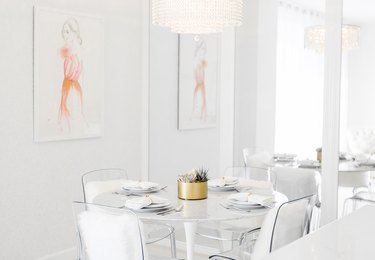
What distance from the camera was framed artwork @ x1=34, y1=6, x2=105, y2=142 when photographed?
385 cm

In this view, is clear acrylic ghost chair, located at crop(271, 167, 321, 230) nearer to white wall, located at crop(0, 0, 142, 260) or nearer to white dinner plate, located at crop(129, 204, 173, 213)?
white dinner plate, located at crop(129, 204, 173, 213)

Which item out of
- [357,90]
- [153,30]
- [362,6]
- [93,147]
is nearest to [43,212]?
[93,147]

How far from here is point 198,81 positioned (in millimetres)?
4469

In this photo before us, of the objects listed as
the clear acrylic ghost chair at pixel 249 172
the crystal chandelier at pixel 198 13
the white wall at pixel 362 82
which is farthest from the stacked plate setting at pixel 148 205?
the white wall at pixel 362 82

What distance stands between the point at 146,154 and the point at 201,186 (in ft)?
6.21

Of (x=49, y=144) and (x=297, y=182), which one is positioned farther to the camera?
(x=49, y=144)

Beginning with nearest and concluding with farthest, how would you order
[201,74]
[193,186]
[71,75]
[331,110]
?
[193,186], [331,110], [71,75], [201,74]

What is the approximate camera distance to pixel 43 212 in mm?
3982

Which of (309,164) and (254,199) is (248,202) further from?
(309,164)

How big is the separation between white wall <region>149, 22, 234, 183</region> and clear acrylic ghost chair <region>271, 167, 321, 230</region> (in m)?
0.49

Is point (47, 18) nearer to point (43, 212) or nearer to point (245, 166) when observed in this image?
point (43, 212)

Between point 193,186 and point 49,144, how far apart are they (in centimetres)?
146

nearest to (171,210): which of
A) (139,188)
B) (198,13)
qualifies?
(139,188)

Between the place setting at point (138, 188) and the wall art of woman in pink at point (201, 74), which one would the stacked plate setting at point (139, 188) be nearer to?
the place setting at point (138, 188)
